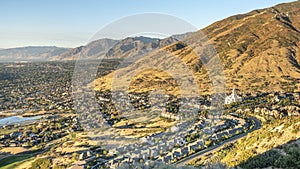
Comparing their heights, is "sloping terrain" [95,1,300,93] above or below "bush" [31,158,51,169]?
above

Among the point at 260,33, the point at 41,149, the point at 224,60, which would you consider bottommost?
the point at 41,149

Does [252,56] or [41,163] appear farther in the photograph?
[252,56]

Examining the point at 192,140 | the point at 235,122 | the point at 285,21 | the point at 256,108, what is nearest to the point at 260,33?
the point at 285,21

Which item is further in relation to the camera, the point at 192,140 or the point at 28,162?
the point at 192,140

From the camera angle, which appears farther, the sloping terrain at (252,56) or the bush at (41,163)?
the sloping terrain at (252,56)

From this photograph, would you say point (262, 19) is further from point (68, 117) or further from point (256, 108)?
point (68, 117)

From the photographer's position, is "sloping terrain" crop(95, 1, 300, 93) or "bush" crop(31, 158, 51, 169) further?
"sloping terrain" crop(95, 1, 300, 93)

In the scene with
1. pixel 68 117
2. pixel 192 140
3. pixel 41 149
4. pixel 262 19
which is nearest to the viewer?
pixel 192 140

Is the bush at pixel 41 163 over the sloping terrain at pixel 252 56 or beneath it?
beneath

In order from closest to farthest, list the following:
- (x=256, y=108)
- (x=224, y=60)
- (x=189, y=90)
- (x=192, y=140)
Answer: (x=192, y=140) → (x=256, y=108) → (x=189, y=90) → (x=224, y=60)

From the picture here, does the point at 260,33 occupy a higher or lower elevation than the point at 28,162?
higher

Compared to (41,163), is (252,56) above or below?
above
